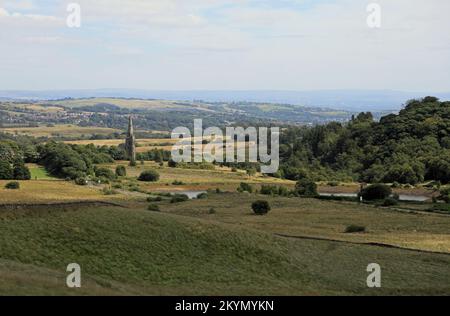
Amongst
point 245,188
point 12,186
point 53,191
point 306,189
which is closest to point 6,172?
point 12,186

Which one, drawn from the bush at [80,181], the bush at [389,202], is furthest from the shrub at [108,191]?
the bush at [389,202]

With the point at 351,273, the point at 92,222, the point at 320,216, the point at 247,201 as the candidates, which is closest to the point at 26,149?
the point at 247,201

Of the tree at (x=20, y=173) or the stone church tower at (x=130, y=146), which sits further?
the stone church tower at (x=130, y=146)

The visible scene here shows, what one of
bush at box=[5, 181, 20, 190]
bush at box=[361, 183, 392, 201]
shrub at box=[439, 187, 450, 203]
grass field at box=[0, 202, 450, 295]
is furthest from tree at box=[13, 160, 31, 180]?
shrub at box=[439, 187, 450, 203]

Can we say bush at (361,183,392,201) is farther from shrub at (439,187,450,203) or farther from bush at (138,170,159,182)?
bush at (138,170,159,182)

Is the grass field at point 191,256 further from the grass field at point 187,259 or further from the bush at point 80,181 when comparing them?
the bush at point 80,181
